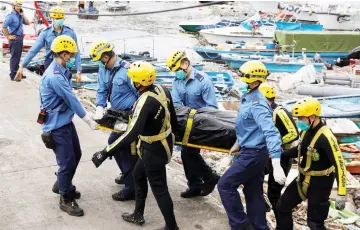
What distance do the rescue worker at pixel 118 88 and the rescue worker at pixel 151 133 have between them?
65 cm

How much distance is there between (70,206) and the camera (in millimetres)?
5328

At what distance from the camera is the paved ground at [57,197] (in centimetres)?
519

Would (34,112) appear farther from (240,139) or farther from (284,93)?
(284,93)

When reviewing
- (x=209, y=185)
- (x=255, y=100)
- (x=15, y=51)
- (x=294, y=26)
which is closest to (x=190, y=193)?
(x=209, y=185)

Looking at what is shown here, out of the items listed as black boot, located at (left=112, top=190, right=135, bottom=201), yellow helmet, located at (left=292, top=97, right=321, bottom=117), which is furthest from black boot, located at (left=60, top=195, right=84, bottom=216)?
yellow helmet, located at (left=292, top=97, right=321, bottom=117)

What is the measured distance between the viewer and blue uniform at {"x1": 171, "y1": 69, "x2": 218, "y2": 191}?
19.1 ft

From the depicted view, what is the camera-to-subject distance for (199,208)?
18.4 ft

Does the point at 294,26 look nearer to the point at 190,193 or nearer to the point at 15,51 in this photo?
the point at 15,51

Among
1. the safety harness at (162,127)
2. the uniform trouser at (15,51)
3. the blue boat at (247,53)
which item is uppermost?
the safety harness at (162,127)

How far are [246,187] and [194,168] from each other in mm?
1070

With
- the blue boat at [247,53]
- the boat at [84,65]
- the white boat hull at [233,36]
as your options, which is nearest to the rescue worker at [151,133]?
the boat at [84,65]

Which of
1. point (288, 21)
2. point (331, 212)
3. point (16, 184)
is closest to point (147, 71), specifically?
point (16, 184)

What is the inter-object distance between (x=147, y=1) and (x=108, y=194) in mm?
50191

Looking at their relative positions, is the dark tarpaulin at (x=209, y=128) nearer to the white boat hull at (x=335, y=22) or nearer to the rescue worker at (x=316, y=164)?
the rescue worker at (x=316, y=164)
